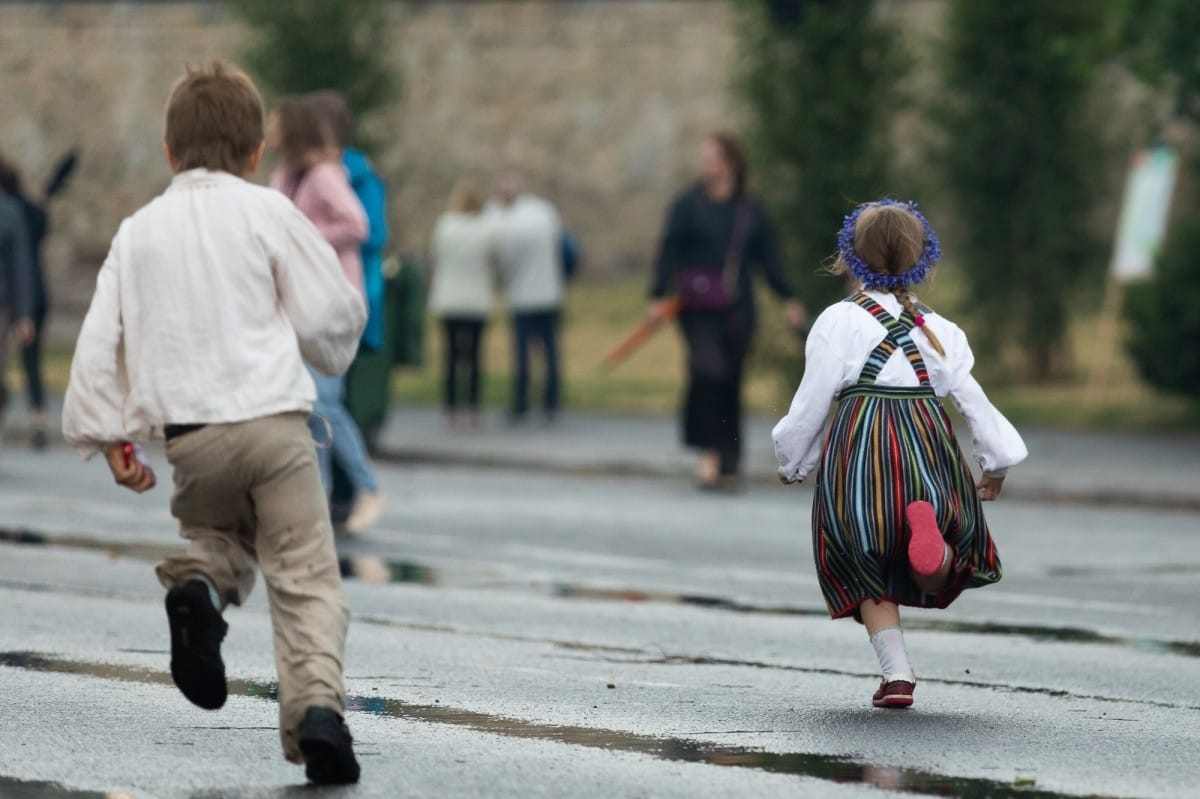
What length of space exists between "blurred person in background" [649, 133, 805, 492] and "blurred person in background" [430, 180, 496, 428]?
5.00 metres

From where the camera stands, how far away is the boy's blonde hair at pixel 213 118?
5.80 metres

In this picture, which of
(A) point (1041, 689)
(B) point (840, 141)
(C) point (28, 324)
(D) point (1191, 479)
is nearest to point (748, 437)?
(B) point (840, 141)

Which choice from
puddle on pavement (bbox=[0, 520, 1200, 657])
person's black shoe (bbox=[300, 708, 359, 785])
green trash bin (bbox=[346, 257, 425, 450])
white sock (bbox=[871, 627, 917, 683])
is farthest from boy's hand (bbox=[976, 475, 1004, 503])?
green trash bin (bbox=[346, 257, 425, 450])

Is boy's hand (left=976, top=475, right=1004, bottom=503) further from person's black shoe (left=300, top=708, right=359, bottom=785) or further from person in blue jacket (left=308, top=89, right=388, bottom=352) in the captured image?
person in blue jacket (left=308, top=89, right=388, bottom=352)

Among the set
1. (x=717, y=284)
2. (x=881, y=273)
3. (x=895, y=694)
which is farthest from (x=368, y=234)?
(x=895, y=694)

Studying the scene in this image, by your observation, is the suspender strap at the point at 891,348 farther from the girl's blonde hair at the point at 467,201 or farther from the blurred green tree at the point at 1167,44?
the girl's blonde hair at the point at 467,201

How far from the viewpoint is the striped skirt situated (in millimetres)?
6641

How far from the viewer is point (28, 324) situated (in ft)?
53.4

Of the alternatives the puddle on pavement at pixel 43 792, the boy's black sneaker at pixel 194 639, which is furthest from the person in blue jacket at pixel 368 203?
the puddle on pavement at pixel 43 792

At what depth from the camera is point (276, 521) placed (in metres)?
5.66

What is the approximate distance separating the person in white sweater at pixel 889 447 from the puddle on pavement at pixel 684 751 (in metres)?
0.35

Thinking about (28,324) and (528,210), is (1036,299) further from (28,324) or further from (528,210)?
(28,324)

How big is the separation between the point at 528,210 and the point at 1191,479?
7.21m

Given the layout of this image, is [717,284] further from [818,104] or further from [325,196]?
[818,104]
